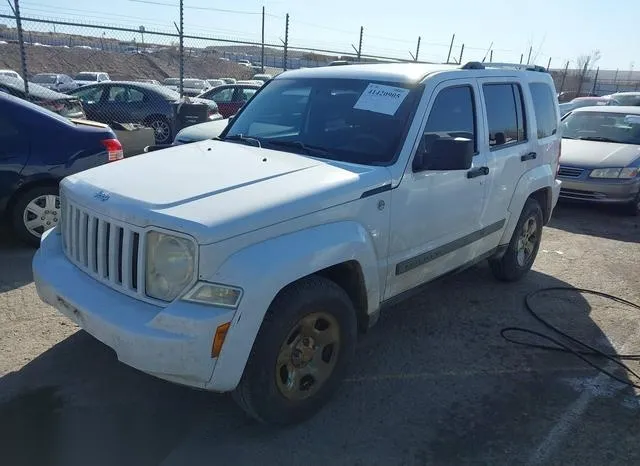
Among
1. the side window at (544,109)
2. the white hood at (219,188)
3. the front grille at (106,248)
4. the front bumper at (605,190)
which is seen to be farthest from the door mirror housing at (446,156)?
the front bumper at (605,190)

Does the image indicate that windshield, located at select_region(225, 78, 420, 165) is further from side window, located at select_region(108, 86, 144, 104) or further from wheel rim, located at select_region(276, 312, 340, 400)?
side window, located at select_region(108, 86, 144, 104)

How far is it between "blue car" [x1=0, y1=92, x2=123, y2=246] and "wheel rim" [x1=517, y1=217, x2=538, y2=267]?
4.49 m

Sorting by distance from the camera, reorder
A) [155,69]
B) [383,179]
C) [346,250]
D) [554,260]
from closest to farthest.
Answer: [346,250] → [383,179] → [554,260] → [155,69]

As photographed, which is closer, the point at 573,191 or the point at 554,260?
the point at 554,260

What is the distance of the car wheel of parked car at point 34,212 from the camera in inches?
212

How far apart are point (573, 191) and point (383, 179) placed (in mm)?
6397

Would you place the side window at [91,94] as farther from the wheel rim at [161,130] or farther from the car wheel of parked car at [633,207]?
the car wheel of parked car at [633,207]

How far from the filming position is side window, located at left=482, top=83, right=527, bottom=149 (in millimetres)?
4414

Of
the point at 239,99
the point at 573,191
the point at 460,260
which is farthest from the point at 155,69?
the point at 460,260

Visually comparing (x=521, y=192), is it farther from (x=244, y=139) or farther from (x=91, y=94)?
(x=91, y=94)

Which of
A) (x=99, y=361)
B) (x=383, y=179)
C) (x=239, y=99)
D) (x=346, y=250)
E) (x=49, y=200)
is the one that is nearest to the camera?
(x=346, y=250)

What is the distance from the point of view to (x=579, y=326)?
15.1 ft

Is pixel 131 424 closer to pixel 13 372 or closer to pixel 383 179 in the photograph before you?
pixel 13 372

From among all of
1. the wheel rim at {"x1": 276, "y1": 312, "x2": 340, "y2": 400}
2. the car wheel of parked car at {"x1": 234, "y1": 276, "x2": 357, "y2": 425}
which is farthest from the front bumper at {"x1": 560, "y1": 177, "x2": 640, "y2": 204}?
the wheel rim at {"x1": 276, "y1": 312, "x2": 340, "y2": 400}
